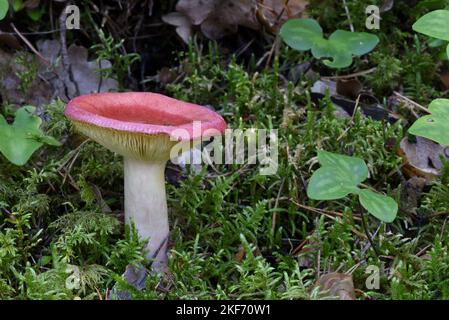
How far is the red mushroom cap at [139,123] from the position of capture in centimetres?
160

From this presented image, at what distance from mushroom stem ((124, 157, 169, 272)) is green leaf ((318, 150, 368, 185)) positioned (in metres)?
0.48

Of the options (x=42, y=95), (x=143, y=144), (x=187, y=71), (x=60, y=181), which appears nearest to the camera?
(x=143, y=144)

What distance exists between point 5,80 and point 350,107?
Result: 1399mm

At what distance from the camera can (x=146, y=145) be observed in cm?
173

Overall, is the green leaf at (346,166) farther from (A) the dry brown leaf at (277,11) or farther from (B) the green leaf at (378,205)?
(A) the dry brown leaf at (277,11)

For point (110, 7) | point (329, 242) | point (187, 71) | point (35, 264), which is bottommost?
point (329, 242)

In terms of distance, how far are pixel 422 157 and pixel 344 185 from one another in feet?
2.51

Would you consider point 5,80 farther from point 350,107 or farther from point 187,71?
point 350,107

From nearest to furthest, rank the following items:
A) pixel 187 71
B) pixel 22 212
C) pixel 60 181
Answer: pixel 22 212 → pixel 60 181 → pixel 187 71

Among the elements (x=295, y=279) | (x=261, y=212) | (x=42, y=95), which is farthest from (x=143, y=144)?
(x=42, y=95)

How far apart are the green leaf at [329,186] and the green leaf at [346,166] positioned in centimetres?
2

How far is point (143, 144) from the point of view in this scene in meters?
1.73

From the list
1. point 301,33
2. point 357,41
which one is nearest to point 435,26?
point 357,41

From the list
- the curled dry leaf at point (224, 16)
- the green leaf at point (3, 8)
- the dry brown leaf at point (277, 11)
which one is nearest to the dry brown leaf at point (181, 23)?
the curled dry leaf at point (224, 16)
